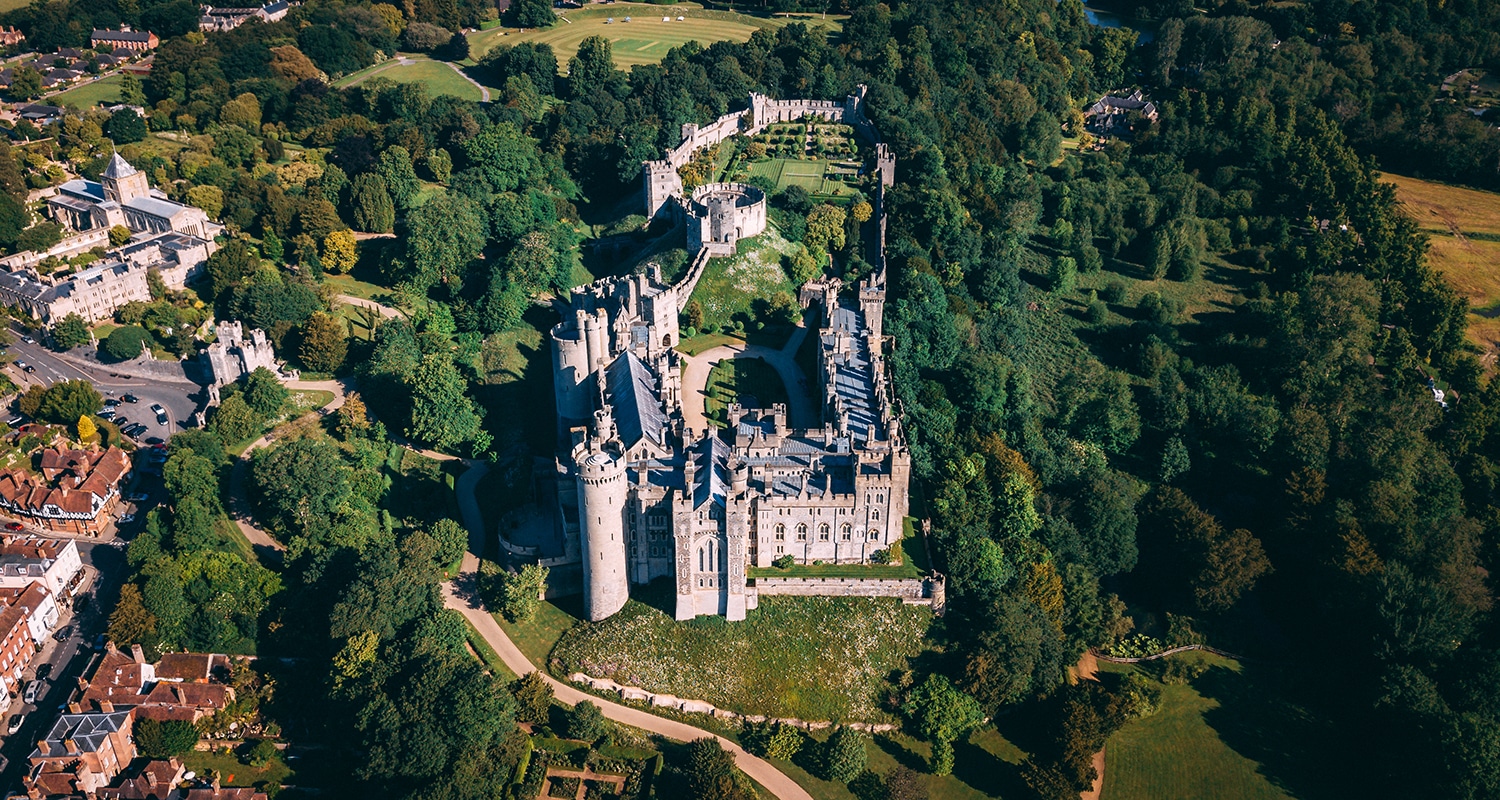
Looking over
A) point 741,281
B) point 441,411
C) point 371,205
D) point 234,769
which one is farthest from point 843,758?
point 371,205

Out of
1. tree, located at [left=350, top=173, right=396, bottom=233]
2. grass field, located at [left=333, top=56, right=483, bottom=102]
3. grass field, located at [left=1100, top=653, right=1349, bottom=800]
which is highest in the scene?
grass field, located at [left=333, top=56, right=483, bottom=102]

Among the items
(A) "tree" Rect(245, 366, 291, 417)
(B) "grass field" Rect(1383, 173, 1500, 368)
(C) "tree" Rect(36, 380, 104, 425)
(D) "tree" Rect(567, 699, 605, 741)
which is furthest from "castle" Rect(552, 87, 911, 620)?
(B) "grass field" Rect(1383, 173, 1500, 368)

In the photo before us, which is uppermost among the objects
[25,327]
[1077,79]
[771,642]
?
[1077,79]

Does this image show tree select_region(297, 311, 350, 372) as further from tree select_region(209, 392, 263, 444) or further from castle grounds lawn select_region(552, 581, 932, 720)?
Result: castle grounds lawn select_region(552, 581, 932, 720)

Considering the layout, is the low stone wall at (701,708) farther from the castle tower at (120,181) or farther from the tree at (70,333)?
the castle tower at (120,181)

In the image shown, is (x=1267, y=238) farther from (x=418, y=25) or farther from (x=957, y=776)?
(x=418, y=25)

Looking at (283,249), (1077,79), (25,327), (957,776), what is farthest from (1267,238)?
(25,327)
